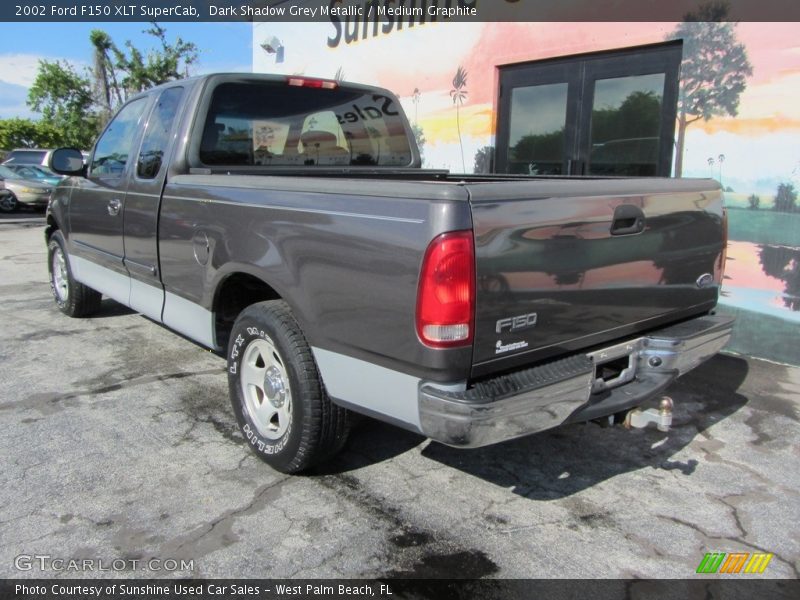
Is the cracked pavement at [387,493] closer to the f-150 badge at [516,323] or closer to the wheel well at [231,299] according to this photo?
the wheel well at [231,299]

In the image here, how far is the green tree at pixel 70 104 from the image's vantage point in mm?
34250

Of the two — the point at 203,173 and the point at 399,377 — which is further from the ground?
the point at 203,173

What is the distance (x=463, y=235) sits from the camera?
2.32 m

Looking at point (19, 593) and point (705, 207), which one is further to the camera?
point (705, 207)

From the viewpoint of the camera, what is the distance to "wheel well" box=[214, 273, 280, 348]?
3578mm

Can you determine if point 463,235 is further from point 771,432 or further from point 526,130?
point 526,130

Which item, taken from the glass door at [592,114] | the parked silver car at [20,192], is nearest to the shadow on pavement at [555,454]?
the glass door at [592,114]

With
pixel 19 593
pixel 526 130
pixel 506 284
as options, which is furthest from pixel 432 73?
pixel 19 593

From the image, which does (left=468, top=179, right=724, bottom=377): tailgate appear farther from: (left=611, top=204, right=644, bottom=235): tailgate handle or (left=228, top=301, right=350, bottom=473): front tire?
(left=228, top=301, right=350, bottom=473): front tire

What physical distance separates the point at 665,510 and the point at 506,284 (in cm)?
149

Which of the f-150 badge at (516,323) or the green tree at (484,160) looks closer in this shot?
the f-150 badge at (516,323)

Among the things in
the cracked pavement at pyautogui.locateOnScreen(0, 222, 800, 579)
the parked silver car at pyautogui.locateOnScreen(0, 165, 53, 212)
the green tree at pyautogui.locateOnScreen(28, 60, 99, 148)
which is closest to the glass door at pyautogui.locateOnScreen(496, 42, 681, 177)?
the cracked pavement at pyautogui.locateOnScreen(0, 222, 800, 579)

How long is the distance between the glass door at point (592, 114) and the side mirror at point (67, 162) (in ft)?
15.3

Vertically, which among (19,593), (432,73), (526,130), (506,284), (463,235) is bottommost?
(19,593)
